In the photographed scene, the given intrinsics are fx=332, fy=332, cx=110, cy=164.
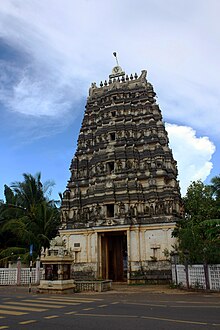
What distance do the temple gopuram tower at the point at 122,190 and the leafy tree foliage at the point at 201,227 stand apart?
6.97 ft

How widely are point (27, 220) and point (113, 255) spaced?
926cm

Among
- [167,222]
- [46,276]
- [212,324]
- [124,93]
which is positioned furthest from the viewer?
[124,93]

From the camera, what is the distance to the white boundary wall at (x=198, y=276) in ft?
58.9

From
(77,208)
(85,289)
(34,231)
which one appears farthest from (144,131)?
(85,289)

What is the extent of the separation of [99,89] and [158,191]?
14.5m

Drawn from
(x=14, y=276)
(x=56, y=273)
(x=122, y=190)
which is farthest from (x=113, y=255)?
(x=56, y=273)

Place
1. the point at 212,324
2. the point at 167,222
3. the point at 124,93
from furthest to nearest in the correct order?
the point at 124,93, the point at 167,222, the point at 212,324

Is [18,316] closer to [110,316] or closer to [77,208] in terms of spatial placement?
[110,316]

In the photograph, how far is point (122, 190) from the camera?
29.3 meters

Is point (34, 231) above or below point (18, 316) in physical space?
above

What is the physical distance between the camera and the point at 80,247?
29609 millimetres

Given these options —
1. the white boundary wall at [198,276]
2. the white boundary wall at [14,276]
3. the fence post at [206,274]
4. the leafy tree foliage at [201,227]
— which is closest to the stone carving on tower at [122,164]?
the leafy tree foliage at [201,227]

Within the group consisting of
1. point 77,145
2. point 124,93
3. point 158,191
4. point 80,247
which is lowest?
point 80,247

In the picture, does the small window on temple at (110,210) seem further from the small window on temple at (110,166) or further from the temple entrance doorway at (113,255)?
the small window on temple at (110,166)
